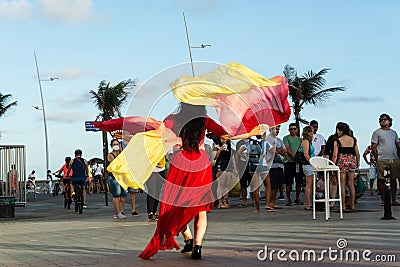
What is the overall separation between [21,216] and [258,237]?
11.1 metres

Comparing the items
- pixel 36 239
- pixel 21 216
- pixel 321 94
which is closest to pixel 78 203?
pixel 21 216

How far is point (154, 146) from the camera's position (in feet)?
32.9

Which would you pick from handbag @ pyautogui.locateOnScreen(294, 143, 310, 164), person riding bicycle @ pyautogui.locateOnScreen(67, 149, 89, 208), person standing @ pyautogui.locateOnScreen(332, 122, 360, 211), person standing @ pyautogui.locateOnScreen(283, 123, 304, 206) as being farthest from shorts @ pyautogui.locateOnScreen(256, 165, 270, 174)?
person riding bicycle @ pyautogui.locateOnScreen(67, 149, 89, 208)

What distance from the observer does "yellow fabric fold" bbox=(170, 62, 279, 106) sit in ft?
31.6

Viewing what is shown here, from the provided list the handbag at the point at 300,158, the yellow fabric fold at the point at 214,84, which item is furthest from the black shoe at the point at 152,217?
the yellow fabric fold at the point at 214,84

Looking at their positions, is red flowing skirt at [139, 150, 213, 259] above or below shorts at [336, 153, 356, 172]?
below

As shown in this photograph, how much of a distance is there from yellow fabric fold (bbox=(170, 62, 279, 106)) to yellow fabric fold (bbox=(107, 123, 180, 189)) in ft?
1.84

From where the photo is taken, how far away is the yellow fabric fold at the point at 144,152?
9961mm

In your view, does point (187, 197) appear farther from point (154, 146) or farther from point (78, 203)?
point (78, 203)

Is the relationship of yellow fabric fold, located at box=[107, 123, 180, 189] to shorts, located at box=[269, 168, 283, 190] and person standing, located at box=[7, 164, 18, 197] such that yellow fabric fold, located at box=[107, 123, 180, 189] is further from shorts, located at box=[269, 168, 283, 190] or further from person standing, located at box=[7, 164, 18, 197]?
person standing, located at box=[7, 164, 18, 197]

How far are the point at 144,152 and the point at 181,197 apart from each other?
90 cm

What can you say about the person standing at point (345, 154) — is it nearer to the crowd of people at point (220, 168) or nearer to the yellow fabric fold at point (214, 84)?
the crowd of people at point (220, 168)

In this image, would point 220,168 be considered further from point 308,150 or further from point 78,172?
point 78,172

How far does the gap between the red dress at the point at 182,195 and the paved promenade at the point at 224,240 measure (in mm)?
316
